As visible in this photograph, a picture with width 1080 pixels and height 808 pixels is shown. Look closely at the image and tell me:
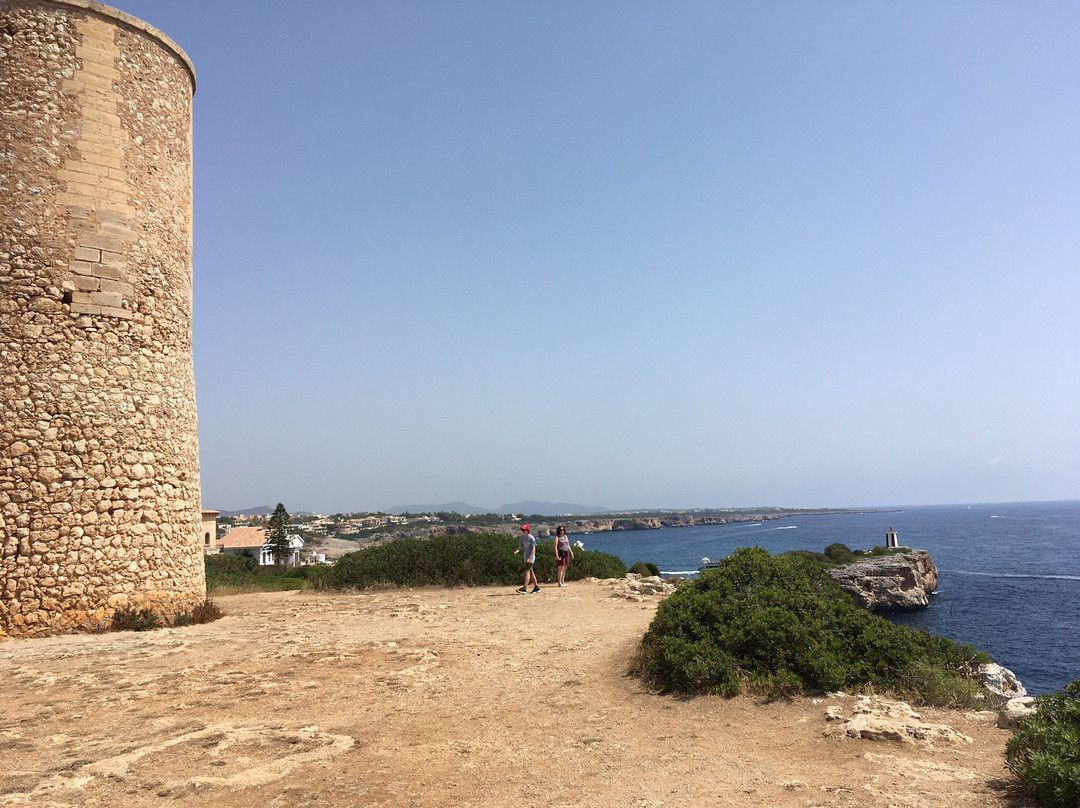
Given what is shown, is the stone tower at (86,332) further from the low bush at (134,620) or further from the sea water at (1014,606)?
the sea water at (1014,606)

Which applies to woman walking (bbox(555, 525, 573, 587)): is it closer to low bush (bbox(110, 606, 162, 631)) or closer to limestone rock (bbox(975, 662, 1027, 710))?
low bush (bbox(110, 606, 162, 631))

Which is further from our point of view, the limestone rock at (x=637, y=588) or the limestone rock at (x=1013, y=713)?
the limestone rock at (x=637, y=588)

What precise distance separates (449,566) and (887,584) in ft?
134

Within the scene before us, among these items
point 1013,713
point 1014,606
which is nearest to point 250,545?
point 1014,606

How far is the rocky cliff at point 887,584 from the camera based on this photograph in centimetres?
4678

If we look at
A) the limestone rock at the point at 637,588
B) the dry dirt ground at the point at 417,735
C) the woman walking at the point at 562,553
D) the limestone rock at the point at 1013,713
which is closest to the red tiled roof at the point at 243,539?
the woman walking at the point at 562,553

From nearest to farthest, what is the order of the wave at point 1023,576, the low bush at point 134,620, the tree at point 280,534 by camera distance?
1. the low bush at point 134,620
2. the tree at point 280,534
3. the wave at point 1023,576

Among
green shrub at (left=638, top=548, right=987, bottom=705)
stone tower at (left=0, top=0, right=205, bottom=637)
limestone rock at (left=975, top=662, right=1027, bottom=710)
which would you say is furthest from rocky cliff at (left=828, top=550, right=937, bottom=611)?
stone tower at (left=0, top=0, right=205, bottom=637)

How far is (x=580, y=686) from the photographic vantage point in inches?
308

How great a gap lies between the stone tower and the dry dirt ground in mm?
1324

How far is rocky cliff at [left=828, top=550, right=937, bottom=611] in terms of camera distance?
153 feet

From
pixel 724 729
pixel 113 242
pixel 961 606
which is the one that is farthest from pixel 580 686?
pixel 961 606

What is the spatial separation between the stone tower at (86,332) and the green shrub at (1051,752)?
12.1m

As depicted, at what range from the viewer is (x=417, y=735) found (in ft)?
20.1
